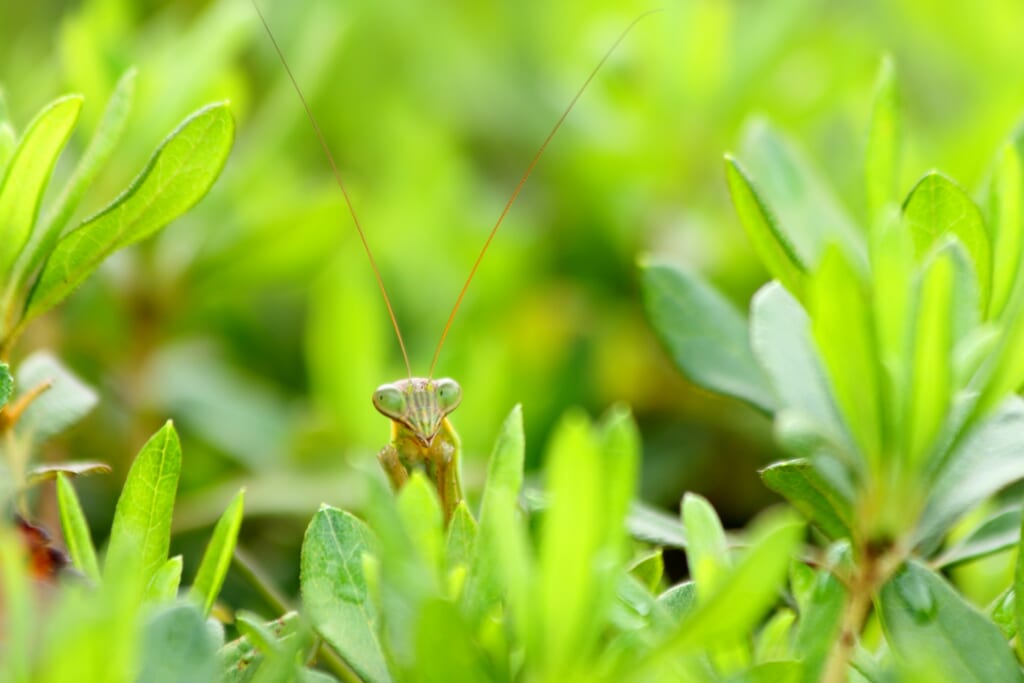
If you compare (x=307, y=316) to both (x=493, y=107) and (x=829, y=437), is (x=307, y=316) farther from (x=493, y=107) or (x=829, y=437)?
(x=829, y=437)

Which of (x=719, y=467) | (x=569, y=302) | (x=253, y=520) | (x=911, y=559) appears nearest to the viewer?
(x=911, y=559)

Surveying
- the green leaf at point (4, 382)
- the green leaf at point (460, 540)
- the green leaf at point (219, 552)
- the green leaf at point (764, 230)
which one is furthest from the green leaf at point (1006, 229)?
the green leaf at point (4, 382)

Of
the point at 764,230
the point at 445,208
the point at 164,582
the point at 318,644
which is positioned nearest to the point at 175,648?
the point at 164,582

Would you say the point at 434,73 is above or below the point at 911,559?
above

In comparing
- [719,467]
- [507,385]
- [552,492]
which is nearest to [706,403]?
[719,467]

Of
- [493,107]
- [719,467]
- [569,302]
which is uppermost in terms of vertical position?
[493,107]

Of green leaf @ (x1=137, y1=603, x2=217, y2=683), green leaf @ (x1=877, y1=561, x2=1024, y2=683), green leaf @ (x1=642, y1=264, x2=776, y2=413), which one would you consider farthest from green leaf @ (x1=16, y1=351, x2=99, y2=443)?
green leaf @ (x1=877, y1=561, x2=1024, y2=683)

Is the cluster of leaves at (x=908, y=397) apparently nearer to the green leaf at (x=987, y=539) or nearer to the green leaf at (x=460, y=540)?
the green leaf at (x=987, y=539)
